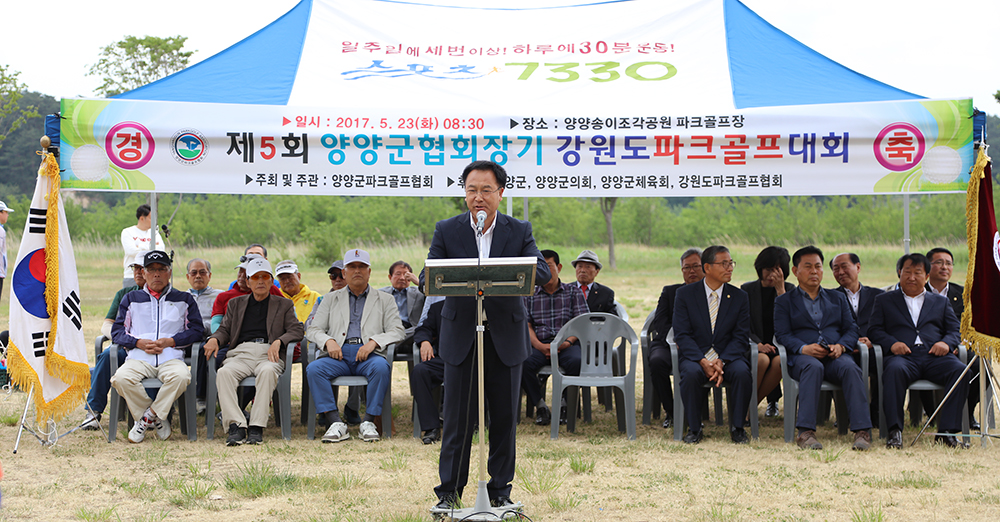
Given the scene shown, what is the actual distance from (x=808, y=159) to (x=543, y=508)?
9.83ft

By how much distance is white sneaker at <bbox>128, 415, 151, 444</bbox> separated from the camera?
573 cm

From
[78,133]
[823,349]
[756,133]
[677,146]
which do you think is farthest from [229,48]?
[823,349]

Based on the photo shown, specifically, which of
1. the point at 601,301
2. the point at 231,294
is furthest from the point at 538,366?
the point at 231,294

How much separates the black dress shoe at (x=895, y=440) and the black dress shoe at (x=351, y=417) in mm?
3827

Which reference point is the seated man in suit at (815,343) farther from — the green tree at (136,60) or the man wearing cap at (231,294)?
the green tree at (136,60)

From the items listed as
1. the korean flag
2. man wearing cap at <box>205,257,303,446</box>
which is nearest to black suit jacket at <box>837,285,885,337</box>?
man wearing cap at <box>205,257,303,446</box>

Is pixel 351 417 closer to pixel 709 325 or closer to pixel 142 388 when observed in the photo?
A: pixel 142 388

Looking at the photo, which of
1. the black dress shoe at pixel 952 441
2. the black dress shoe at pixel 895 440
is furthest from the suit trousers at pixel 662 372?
the black dress shoe at pixel 952 441

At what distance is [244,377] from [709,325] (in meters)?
3.35

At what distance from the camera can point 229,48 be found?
21.5 ft

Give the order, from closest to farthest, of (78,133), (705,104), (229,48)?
(78,133)
(705,104)
(229,48)

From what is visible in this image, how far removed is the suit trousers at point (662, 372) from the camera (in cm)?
622

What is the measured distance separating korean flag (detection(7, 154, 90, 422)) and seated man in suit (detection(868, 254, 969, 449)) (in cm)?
547

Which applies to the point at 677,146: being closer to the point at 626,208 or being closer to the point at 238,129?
the point at 238,129
